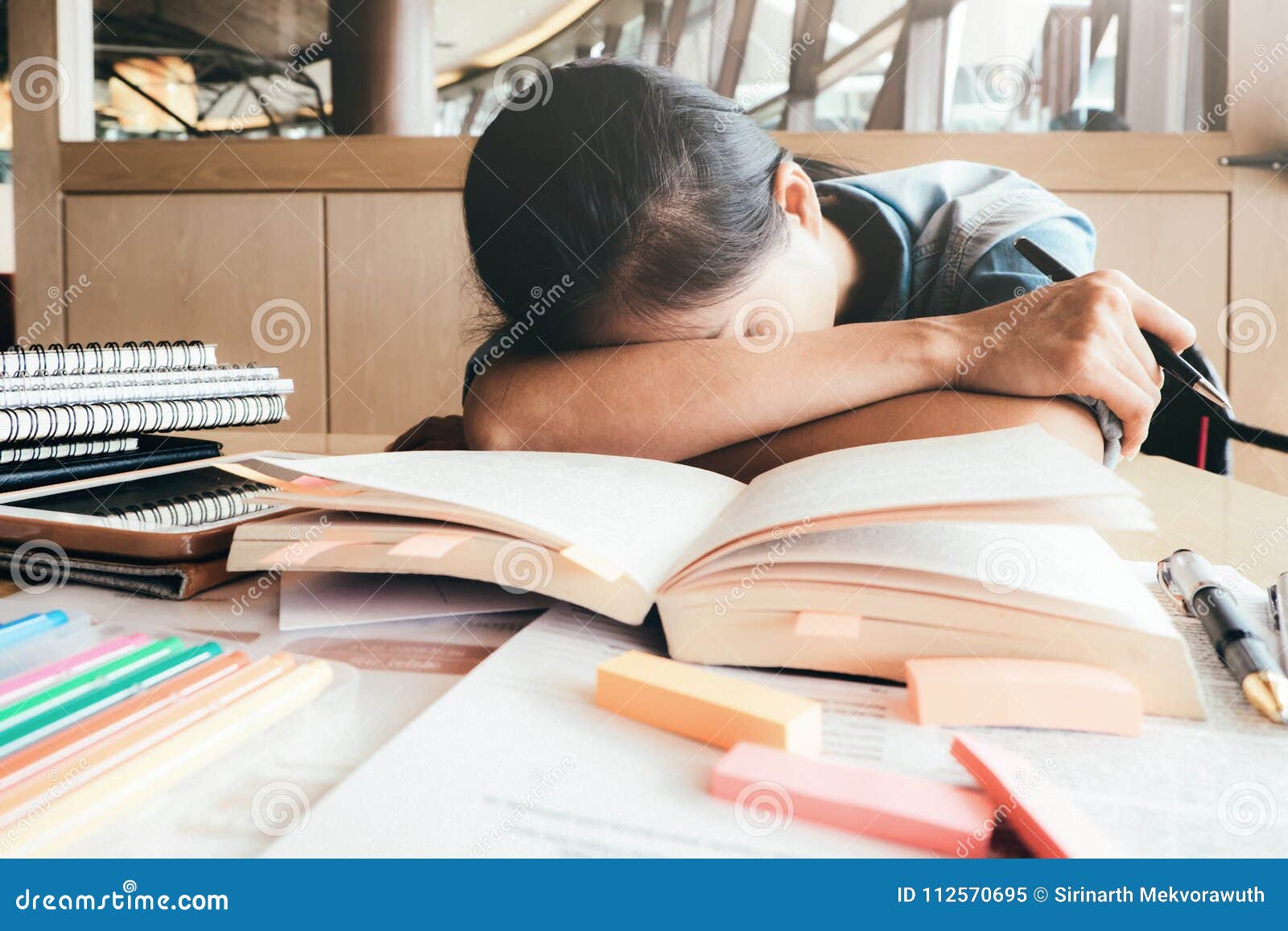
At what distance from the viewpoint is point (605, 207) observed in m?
0.83

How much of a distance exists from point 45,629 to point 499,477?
0.74 ft

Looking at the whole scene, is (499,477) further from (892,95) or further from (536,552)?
(892,95)

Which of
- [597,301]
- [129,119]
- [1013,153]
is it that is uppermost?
[129,119]

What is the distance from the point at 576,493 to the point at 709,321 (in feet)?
1.43

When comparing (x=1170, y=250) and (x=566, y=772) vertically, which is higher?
(x=1170, y=250)

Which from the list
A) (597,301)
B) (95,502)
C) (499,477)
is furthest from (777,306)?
(95,502)

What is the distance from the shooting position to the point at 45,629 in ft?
1.31

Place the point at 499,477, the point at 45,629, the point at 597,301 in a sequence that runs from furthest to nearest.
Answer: the point at 597,301, the point at 499,477, the point at 45,629
